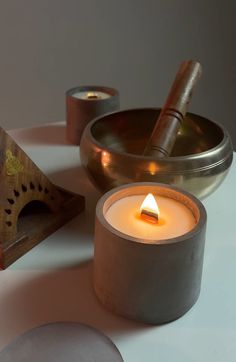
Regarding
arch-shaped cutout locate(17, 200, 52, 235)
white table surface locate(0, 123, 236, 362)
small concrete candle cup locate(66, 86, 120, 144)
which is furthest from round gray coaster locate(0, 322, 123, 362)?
small concrete candle cup locate(66, 86, 120, 144)

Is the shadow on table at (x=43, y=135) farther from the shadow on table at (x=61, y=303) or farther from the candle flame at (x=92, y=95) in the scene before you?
the shadow on table at (x=61, y=303)

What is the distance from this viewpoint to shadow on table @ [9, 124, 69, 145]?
705 mm

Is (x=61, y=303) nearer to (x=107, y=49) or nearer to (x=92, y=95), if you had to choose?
(x=92, y=95)

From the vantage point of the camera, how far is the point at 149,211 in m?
0.42

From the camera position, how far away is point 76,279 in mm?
448

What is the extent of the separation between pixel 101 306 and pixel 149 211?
88 millimetres

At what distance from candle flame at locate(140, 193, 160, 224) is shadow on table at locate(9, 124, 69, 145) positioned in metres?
0.30

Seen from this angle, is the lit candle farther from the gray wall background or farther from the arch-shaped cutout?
the gray wall background

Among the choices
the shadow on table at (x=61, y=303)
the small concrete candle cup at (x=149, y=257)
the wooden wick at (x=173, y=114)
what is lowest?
the shadow on table at (x=61, y=303)

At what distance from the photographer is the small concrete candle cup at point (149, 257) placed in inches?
14.8

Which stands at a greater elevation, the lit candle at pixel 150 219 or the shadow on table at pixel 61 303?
the lit candle at pixel 150 219

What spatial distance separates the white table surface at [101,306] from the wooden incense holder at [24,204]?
0.01m

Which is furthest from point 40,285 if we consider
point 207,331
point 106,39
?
point 106,39

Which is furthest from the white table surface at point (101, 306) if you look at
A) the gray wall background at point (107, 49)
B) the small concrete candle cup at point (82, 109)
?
the gray wall background at point (107, 49)
